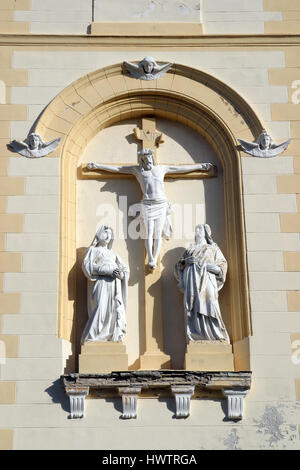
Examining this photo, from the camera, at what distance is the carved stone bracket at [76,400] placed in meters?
10.1

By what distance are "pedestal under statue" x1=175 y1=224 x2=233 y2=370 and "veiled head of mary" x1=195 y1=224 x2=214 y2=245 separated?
113 mm

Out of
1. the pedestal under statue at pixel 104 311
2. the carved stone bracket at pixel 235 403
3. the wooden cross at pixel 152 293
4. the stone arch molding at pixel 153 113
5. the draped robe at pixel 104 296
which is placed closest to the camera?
the carved stone bracket at pixel 235 403

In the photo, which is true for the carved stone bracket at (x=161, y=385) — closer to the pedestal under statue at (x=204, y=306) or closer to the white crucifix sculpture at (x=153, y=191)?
the pedestal under statue at (x=204, y=306)

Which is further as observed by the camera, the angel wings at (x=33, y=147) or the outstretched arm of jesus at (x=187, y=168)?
the outstretched arm of jesus at (x=187, y=168)

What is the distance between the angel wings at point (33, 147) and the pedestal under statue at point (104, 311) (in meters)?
1.44

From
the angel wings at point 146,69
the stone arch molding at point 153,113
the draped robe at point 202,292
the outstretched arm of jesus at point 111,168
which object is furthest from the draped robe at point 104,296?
the angel wings at point 146,69

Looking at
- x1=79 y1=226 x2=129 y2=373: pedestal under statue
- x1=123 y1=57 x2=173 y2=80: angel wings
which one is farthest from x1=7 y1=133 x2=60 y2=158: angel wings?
x1=123 y1=57 x2=173 y2=80: angel wings

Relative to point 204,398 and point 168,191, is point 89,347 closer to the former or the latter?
point 204,398

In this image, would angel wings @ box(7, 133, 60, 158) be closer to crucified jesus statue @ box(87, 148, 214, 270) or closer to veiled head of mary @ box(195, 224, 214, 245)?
crucified jesus statue @ box(87, 148, 214, 270)

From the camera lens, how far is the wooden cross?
10.8 meters

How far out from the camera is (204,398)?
10234mm

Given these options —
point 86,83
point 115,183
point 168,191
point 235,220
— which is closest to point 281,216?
point 235,220

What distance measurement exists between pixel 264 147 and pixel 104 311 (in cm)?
317

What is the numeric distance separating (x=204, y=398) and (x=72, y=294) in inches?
88.1
